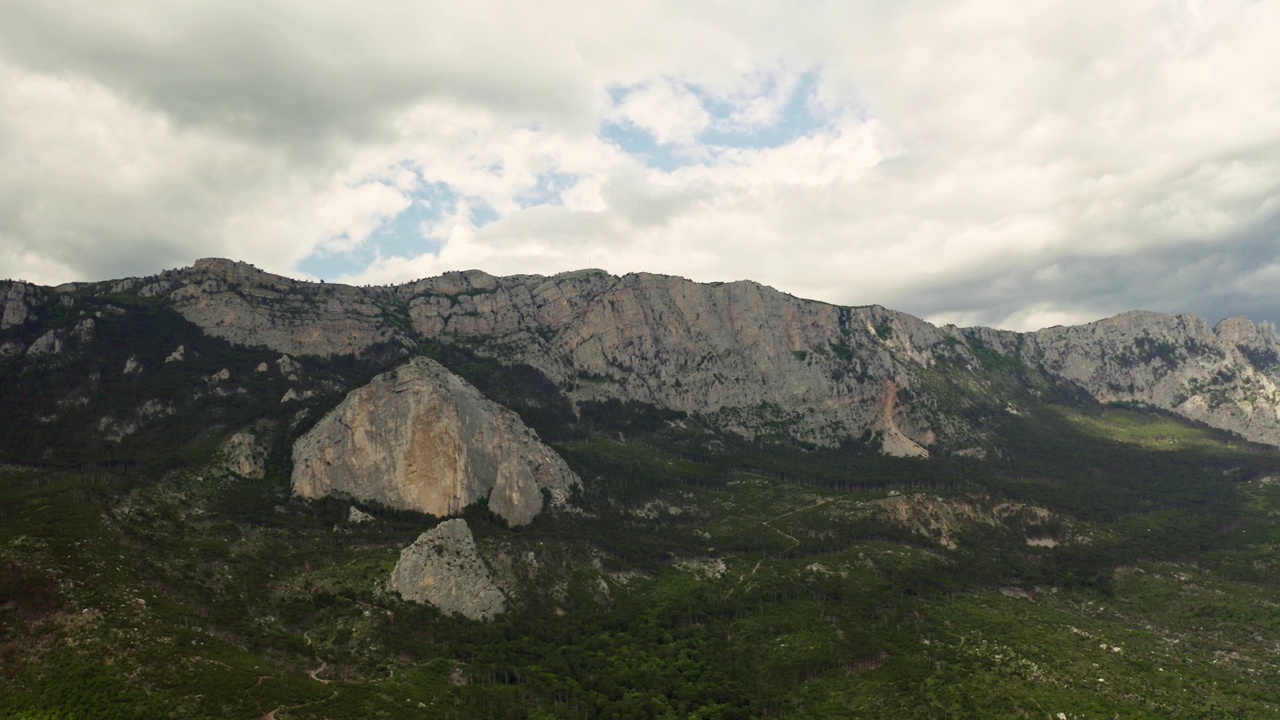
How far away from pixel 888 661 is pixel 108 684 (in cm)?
16590

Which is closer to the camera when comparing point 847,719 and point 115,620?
point 115,620

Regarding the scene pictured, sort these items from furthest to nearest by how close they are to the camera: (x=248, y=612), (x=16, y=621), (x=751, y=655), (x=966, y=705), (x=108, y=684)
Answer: (x=751, y=655) → (x=248, y=612) → (x=966, y=705) → (x=16, y=621) → (x=108, y=684)

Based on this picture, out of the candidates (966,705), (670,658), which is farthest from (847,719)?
(670,658)

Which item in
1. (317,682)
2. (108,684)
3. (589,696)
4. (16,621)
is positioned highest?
(16,621)

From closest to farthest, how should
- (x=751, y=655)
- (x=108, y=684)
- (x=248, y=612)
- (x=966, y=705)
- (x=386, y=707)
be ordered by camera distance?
(x=108, y=684), (x=386, y=707), (x=966, y=705), (x=248, y=612), (x=751, y=655)

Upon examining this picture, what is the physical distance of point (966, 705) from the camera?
145125 mm

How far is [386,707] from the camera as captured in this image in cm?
13475

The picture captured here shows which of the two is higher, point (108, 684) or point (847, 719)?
point (108, 684)

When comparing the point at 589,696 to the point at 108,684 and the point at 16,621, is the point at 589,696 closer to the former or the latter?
the point at 108,684

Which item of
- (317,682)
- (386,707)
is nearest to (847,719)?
(386,707)

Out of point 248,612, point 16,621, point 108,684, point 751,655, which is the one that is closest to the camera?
point 108,684

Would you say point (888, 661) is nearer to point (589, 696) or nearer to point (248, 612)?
point (589, 696)

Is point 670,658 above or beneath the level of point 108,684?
beneath

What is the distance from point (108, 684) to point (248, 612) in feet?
166
